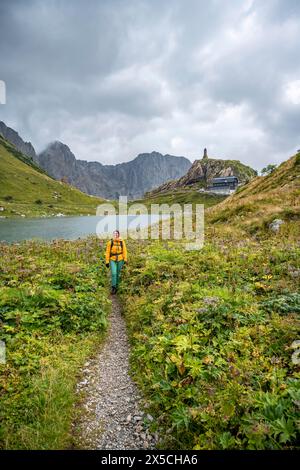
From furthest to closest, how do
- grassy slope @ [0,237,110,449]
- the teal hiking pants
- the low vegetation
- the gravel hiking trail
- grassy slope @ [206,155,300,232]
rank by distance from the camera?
grassy slope @ [206,155,300,232], the teal hiking pants, the gravel hiking trail, grassy slope @ [0,237,110,449], the low vegetation

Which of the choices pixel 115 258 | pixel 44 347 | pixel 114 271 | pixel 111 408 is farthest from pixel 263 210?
pixel 111 408

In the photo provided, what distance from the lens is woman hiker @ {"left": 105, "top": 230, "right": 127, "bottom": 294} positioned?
50.4ft

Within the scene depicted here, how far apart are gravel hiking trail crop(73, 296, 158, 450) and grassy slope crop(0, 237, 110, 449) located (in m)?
0.33

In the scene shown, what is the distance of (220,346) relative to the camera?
7.09 meters

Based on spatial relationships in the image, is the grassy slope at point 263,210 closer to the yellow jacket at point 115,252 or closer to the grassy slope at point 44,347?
the yellow jacket at point 115,252

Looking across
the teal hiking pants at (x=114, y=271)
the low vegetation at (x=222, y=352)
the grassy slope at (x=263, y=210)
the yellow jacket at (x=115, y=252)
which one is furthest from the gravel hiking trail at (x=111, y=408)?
the grassy slope at (x=263, y=210)

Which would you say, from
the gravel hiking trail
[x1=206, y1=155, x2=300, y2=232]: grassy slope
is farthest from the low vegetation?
[x1=206, y1=155, x2=300, y2=232]: grassy slope

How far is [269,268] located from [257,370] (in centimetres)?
678

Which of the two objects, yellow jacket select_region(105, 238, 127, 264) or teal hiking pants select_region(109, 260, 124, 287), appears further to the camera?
yellow jacket select_region(105, 238, 127, 264)

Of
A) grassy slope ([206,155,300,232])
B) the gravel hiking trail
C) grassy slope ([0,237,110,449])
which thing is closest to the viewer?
grassy slope ([0,237,110,449])

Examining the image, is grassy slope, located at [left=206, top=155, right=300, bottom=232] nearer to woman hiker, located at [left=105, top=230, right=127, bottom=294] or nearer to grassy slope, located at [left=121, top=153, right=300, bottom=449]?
grassy slope, located at [left=121, top=153, right=300, bottom=449]

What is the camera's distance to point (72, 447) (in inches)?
214

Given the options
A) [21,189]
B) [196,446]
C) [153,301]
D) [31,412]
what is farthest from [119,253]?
[21,189]

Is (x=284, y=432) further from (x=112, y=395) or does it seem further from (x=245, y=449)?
(x=112, y=395)
